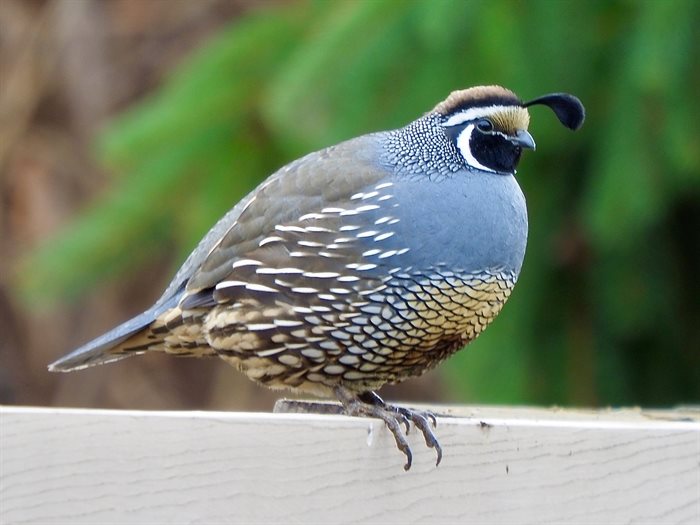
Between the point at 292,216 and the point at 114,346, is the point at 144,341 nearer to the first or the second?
the point at 114,346

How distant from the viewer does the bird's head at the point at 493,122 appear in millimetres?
3648

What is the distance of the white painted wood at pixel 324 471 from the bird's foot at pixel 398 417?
0.02 meters

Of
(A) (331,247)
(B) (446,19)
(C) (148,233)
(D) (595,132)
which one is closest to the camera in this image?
(A) (331,247)

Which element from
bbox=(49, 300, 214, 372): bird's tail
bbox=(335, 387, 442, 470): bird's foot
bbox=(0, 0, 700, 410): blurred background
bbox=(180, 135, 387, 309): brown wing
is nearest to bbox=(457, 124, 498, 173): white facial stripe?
bbox=(180, 135, 387, 309): brown wing

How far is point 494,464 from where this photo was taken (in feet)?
9.11

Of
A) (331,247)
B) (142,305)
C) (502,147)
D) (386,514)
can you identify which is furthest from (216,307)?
(142,305)

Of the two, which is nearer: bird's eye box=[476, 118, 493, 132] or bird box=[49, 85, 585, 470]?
bird box=[49, 85, 585, 470]

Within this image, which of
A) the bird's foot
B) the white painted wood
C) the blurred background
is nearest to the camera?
the white painted wood

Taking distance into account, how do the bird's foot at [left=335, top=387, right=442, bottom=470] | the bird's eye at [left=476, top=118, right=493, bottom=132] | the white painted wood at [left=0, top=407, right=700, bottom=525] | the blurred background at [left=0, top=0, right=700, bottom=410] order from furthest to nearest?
1. the blurred background at [left=0, top=0, right=700, bottom=410]
2. the bird's eye at [left=476, top=118, right=493, bottom=132]
3. the bird's foot at [left=335, top=387, right=442, bottom=470]
4. the white painted wood at [left=0, top=407, right=700, bottom=525]

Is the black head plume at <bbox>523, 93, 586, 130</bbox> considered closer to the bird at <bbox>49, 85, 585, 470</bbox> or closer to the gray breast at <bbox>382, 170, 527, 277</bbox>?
the bird at <bbox>49, 85, 585, 470</bbox>

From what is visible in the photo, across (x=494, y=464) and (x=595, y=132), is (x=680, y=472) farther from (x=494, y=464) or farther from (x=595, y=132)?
(x=595, y=132)

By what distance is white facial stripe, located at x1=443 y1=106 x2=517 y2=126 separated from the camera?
3.69m

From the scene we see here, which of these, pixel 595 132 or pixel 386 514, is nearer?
pixel 386 514

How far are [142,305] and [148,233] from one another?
397 cm
